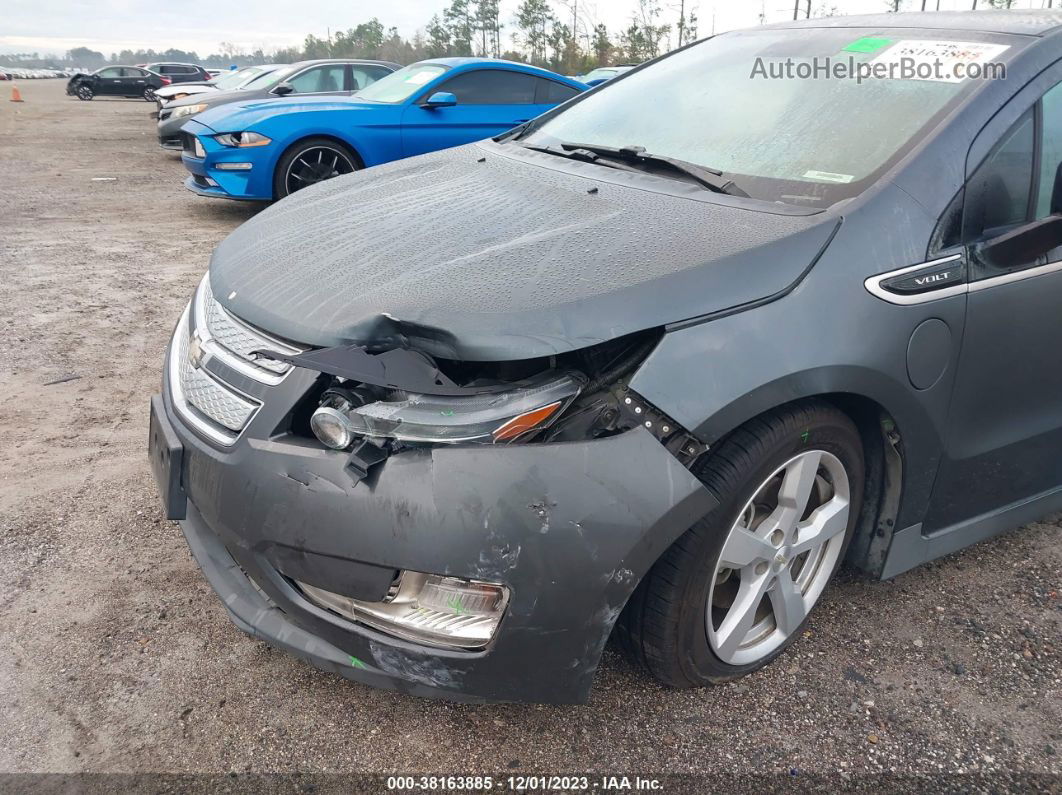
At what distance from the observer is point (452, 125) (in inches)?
297

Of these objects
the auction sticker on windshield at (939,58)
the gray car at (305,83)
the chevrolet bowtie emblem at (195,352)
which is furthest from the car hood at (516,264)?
the gray car at (305,83)

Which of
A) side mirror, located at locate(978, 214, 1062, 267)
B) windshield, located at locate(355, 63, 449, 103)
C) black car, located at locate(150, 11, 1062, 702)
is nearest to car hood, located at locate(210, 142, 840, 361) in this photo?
black car, located at locate(150, 11, 1062, 702)

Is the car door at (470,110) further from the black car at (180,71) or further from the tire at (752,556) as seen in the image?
the black car at (180,71)

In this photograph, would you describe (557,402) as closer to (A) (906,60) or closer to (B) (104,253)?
(A) (906,60)

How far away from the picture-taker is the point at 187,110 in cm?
1045

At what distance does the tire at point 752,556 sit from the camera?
1741mm

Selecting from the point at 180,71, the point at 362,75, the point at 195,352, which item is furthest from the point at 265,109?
the point at 180,71

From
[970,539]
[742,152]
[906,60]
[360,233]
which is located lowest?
[970,539]

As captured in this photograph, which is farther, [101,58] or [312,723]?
[101,58]

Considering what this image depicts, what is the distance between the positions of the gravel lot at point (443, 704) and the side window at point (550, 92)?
611 cm

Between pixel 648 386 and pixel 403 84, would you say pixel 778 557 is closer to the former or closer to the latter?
pixel 648 386

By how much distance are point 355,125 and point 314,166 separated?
21.0 inches

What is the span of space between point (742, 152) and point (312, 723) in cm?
196

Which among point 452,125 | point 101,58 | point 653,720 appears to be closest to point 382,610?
point 653,720
